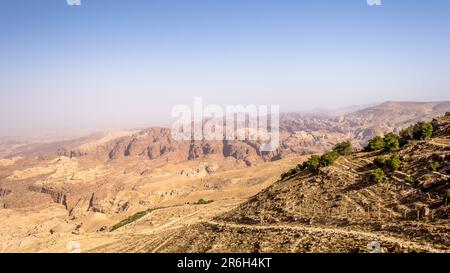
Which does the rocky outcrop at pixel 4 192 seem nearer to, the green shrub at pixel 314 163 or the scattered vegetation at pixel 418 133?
the green shrub at pixel 314 163

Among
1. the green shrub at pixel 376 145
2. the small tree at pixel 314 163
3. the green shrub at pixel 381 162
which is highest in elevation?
the green shrub at pixel 376 145

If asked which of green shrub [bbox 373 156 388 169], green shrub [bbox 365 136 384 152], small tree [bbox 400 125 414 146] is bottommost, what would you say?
green shrub [bbox 373 156 388 169]

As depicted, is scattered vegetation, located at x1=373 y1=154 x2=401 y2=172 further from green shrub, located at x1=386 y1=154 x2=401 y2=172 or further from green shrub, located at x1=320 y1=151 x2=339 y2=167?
green shrub, located at x1=320 y1=151 x2=339 y2=167

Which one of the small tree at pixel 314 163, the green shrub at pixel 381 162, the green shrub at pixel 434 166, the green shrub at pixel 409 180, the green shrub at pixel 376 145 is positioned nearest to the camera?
the green shrub at pixel 409 180

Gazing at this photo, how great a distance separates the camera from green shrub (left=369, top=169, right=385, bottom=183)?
32.5 m

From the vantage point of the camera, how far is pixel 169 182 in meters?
150

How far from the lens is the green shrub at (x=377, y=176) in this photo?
32469mm

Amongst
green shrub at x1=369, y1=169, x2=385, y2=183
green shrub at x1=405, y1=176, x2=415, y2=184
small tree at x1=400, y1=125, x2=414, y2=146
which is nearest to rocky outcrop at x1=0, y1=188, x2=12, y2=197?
small tree at x1=400, y1=125, x2=414, y2=146

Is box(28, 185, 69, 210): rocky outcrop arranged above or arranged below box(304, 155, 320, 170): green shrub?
below

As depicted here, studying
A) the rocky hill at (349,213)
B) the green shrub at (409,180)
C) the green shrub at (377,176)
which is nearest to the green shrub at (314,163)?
the rocky hill at (349,213)

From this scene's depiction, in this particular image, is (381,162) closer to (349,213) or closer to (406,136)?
(349,213)

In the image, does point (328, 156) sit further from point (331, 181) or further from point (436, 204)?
point (436, 204)

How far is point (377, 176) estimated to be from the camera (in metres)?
32.5

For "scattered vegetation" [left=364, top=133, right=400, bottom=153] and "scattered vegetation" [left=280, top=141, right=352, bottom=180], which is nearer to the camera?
"scattered vegetation" [left=364, top=133, right=400, bottom=153]
